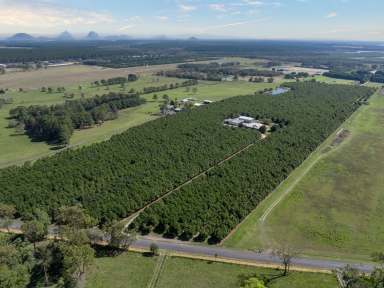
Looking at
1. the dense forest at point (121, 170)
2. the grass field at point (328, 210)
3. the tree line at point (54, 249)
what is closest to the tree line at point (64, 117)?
the dense forest at point (121, 170)

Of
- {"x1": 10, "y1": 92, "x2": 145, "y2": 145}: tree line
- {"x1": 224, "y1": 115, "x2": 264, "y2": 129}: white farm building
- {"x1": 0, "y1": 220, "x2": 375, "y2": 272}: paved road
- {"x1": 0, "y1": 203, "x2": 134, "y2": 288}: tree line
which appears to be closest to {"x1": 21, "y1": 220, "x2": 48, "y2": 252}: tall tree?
{"x1": 0, "y1": 203, "x2": 134, "y2": 288}: tree line

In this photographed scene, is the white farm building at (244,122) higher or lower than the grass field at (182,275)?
higher

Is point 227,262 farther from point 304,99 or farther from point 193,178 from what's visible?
point 304,99

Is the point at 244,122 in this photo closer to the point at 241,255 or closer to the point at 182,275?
the point at 241,255

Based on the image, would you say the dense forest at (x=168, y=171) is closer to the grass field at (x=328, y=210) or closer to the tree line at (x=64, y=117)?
the grass field at (x=328, y=210)

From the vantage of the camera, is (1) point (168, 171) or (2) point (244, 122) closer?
(1) point (168, 171)

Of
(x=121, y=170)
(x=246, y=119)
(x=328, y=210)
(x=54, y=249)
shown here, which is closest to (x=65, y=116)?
(x=121, y=170)
